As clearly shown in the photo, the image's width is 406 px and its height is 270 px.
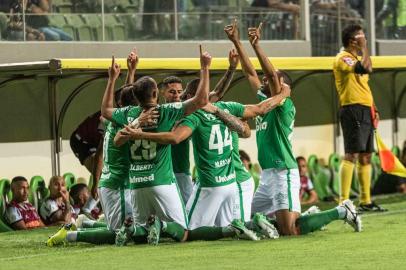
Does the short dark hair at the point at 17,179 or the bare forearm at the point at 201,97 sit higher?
the bare forearm at the point at 201,97

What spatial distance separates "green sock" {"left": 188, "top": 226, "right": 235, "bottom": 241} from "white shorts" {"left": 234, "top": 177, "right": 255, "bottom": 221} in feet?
1.03

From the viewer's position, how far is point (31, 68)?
13922 millimetres

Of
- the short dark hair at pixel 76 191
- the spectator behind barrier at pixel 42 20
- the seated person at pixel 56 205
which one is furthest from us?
the spectator behind barrier at pixel 42 20

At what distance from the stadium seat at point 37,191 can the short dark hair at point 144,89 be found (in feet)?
14.5

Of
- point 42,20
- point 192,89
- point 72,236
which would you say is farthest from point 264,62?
point 42,20

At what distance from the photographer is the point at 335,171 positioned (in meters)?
19.3

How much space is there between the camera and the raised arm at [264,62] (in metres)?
11.9

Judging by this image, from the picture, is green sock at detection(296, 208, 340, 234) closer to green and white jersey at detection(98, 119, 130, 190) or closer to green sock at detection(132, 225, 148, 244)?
green sock at detection(132, 225, 148, 244)

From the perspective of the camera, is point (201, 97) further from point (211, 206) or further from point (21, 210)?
point (21, 210)

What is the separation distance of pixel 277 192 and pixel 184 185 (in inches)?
38.4

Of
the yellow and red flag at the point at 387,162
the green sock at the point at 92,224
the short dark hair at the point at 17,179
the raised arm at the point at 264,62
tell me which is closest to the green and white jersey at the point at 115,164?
the green sock at the point at 92,224

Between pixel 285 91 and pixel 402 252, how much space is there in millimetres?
2084

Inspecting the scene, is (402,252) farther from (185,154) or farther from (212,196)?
(185,154)

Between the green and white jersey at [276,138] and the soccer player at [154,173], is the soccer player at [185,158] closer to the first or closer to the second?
the green and white jersey at [276,138]
